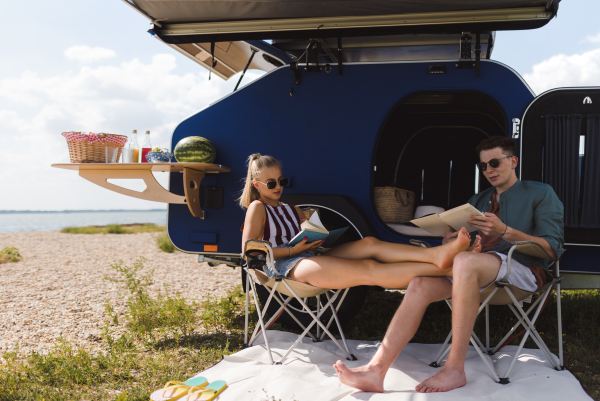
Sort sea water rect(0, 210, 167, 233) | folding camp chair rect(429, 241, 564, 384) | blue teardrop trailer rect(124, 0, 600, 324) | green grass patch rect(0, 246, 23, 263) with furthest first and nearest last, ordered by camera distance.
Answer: sea water rect(0, 210, 167, 233), green grass patch rect(0, 246, 23, 263), blue teardrop trailer rect(124, 0, 600, 324), folding camp chair rect(429, 241, 564, 384)

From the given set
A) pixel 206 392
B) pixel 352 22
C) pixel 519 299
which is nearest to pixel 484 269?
pixel 519 299

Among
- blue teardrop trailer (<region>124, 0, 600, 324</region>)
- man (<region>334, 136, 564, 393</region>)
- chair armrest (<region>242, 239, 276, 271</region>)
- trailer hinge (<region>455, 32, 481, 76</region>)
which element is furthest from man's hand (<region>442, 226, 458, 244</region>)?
trailer hinge (<region>455, 32, 481, 76</region>)

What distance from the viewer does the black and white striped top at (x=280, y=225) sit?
274 centimetres

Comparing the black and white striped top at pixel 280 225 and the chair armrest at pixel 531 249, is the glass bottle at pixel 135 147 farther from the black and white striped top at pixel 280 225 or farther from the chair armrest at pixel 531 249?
the chair armrest at pixel 531 249

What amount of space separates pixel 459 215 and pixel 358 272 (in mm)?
614

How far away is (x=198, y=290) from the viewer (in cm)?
527

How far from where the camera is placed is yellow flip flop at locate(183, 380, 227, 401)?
2.03 m

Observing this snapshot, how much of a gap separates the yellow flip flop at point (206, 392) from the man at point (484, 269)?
58 cm

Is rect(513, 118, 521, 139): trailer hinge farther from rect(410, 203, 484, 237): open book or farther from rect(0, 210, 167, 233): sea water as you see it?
rect(0, 210, 167, 233): sea water

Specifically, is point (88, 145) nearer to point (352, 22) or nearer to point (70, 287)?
point (352, 22)

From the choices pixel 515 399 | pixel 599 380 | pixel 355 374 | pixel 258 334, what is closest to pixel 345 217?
pixel 258 334

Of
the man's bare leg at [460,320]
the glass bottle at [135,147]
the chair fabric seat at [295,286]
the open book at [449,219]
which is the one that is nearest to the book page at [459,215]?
the open book at [449,219]

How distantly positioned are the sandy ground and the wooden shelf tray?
1183 millimetres

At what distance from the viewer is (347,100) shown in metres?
3.31
